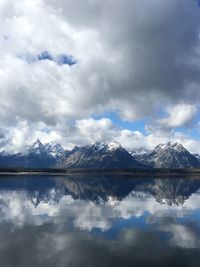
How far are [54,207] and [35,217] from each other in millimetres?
16943

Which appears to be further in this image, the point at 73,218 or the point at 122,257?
the point at 73,218

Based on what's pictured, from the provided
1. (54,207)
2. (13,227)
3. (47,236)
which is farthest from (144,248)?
(54,207)

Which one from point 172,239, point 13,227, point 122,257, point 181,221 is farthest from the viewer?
point 181,221

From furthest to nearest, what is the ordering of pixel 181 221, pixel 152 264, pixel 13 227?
pixel 181 221 < pixel 13 227 < pixel 152 264

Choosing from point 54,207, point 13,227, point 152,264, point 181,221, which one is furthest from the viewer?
point 54,207

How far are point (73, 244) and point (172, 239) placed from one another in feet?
43.2

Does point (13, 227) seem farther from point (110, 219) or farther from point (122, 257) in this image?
point (122, 257)

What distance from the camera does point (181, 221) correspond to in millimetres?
62625

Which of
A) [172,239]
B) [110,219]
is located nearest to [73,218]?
[110,219]

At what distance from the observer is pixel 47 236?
157 feet

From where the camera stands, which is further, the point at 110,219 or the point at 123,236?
the point at 110,219

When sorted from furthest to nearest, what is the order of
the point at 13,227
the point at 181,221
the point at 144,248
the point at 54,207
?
the point at 54,207 → the point at 181,221 → the point at 13,227 → the point at 144,248

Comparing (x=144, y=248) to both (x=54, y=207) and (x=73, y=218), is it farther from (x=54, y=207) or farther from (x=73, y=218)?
(x=54, y=207)

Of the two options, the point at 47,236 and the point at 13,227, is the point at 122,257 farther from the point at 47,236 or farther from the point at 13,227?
the point at 13,227
